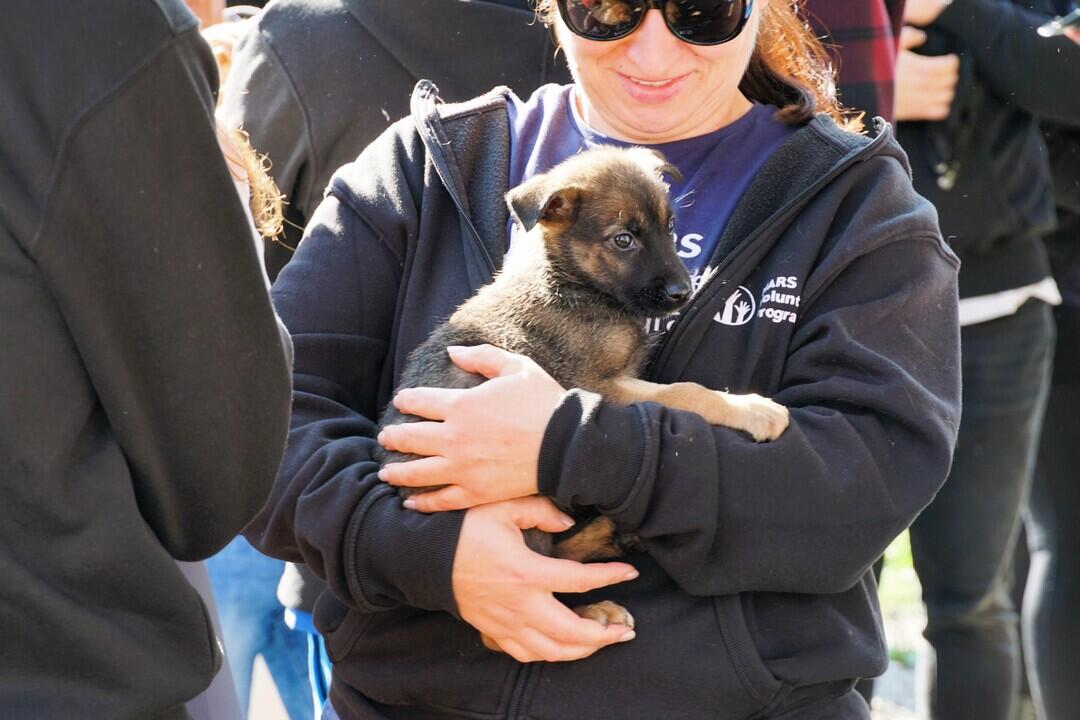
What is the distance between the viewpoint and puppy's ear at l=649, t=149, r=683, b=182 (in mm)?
3094

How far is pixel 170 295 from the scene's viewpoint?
5.76 feet

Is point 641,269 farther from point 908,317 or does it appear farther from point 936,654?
point 936,654

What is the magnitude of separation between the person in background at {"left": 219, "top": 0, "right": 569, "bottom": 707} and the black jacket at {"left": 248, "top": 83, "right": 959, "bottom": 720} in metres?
0.99

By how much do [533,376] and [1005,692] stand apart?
9.60 ft

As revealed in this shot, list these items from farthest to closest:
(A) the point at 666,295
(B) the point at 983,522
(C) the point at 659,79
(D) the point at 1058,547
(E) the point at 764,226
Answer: (D) the point at 1058,547, (B) the point at 983,522, (C) the point at 659,79, (A) the point at 666,295, (E) the point at 764,226

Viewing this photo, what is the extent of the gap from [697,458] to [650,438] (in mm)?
100

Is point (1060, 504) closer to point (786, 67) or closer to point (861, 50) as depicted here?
point (861, 50)

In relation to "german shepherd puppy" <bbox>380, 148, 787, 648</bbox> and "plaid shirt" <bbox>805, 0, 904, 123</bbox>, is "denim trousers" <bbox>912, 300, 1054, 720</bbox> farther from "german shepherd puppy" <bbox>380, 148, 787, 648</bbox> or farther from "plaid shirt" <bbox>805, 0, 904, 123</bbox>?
"german shepherd puppy" <bbox>380, 148, 787, 648</bbox>

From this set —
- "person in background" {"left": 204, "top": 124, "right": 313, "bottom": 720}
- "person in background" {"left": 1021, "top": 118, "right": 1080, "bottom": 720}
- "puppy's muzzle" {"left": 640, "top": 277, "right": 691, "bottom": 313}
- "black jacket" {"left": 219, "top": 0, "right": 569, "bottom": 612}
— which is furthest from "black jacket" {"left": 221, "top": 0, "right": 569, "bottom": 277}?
"person in background" {"left": 1021, "top": 118, "right": 1080, "bottom": 720}

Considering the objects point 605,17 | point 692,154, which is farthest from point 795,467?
point 605,17

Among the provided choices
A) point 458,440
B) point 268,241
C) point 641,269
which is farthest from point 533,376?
point 268,241

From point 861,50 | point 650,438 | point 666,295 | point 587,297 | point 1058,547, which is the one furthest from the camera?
point 1058,547

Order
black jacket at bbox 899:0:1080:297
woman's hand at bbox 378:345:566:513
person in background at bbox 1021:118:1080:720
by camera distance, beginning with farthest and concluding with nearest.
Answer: person in background at bbox 1021:118:1080:720
black jacket at bbox 899:0:1080:297
woman's hand at bbox 378:345:566:513

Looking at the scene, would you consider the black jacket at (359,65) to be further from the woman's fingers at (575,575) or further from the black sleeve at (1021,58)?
the woman's fingers at (575,575)
